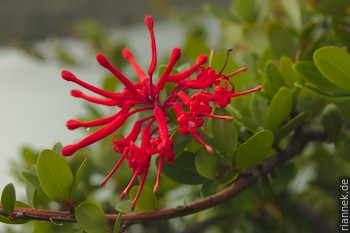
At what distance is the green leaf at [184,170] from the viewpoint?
1.49 ft

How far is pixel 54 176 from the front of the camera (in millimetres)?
417

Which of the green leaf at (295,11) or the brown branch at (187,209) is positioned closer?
the brown branch at (187,209)

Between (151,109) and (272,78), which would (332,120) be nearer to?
(272,78)

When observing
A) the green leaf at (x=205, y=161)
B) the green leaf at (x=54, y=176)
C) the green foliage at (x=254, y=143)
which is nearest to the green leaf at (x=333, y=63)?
the green foliage at (x=254, y=143)

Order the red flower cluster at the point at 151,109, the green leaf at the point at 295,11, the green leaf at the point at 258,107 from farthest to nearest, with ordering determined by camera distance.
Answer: the green leaf at the point at 295,11 < the green leaf at the point at 258,107 < the red flower cluster at the point at 151,109

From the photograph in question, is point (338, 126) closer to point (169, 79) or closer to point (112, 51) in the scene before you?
point (169, 79)

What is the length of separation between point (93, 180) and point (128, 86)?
34cm

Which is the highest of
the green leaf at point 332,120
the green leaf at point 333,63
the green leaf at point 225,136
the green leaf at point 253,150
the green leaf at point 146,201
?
the green leaf at point 333,63

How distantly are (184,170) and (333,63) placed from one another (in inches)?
5.8

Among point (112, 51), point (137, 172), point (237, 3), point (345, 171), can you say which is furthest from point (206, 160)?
point (112, 51)

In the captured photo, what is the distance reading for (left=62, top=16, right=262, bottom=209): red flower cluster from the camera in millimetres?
381

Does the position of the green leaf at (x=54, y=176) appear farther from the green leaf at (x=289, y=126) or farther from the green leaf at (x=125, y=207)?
the green leaf at (x=289, y=126)

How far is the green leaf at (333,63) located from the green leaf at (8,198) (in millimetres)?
248

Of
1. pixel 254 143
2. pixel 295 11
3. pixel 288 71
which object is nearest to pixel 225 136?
pixel 254 143
